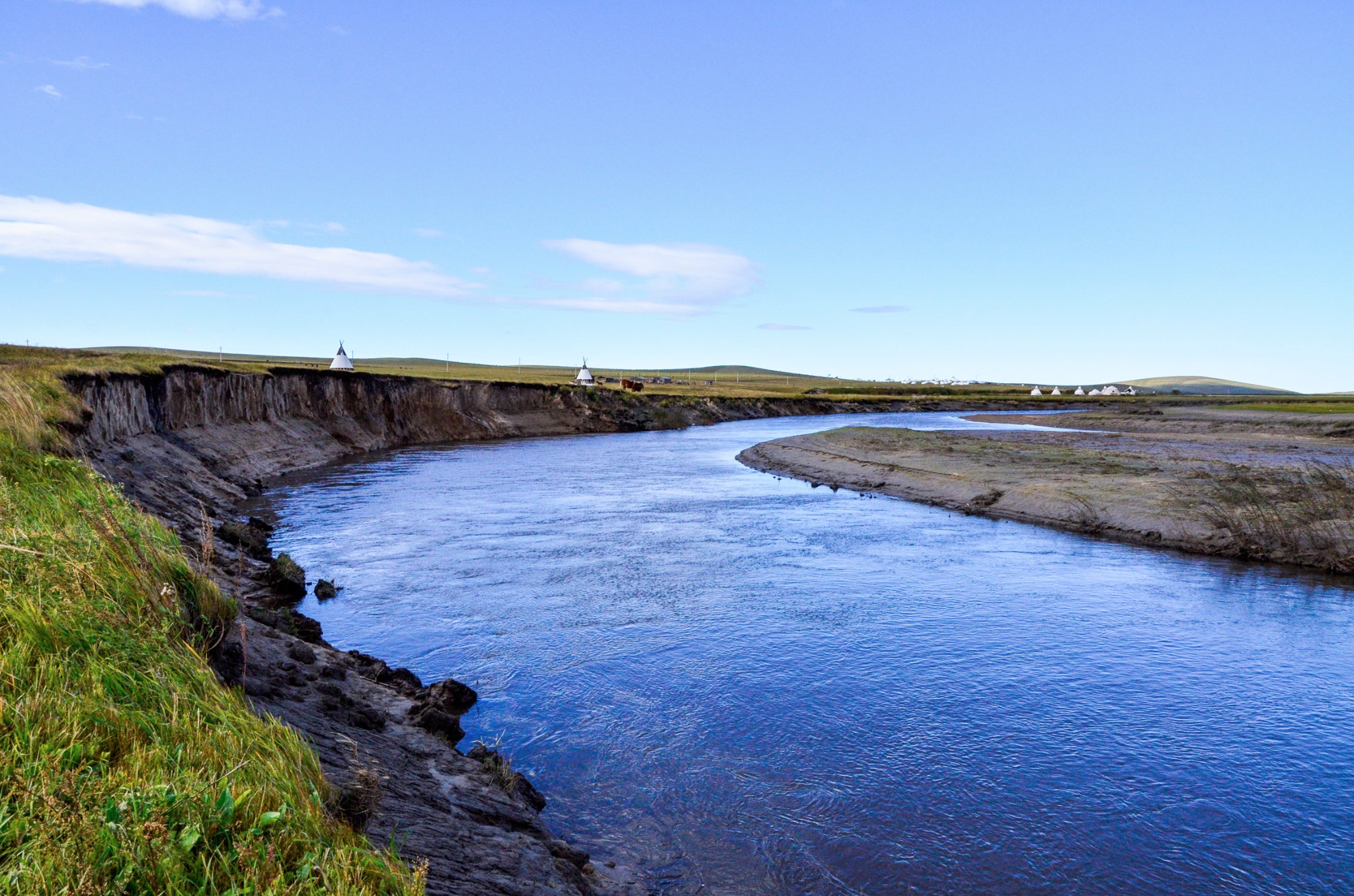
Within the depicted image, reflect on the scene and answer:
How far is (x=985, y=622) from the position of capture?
17.8m

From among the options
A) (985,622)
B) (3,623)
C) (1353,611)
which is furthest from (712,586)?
(3,623)

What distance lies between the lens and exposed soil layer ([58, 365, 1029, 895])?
24.4 ft

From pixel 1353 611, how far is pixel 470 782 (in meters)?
20.2

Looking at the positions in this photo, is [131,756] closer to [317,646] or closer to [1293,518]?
[317,646]

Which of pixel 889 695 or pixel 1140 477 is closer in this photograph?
pixel 889 695

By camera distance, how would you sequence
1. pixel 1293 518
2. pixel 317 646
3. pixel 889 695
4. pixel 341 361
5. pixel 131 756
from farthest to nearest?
1. pixel 341 361
2. pixel 1293 518
3. pixel 889 695
4. pixel 317 646
5. pixel 131 756

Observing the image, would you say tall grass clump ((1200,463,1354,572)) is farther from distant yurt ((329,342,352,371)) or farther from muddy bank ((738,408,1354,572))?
distant yurt ((329,342,352,371))

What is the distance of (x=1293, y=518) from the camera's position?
81.7 ft

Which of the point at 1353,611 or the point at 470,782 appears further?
the point at 1353,611

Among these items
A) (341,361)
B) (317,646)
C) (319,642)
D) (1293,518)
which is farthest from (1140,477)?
(341,361)

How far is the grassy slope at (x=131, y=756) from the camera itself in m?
4.15

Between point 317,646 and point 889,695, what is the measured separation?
30.7 feet

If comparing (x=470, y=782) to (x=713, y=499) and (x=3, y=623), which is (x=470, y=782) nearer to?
(x=3, y=623)

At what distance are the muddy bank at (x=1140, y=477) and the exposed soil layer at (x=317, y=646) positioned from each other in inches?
937
